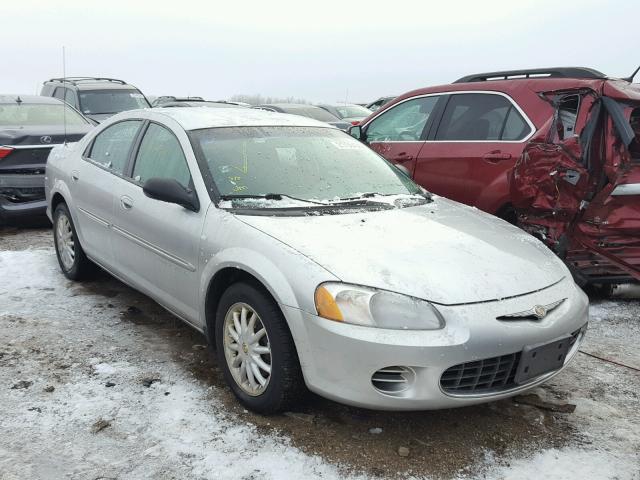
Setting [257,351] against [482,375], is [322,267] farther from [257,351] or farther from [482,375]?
[482,375]

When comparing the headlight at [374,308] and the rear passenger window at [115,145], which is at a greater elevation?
the rear passenger window at [115,145]

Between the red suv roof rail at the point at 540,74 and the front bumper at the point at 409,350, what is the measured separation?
2850mm

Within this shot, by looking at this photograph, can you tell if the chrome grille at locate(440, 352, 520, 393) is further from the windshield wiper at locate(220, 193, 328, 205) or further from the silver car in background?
the windshield wiper at locate(220, 193, 328, 205)

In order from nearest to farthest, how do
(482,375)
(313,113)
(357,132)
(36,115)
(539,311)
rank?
(482,375), (539,311), (357,132), (36,115), (313,113)

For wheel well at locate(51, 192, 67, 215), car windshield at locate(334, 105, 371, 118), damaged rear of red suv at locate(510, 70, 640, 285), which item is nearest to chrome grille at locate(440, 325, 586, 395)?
damaged rear of red suv at locate(510, 70, 640, 285)

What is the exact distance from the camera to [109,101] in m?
12.1

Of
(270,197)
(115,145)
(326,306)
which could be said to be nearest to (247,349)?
(326,306)

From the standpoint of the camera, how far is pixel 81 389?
3223 millimetres

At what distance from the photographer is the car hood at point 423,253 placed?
2.66 meters

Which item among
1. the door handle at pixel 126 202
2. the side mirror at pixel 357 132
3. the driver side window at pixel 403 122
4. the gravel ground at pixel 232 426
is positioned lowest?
the gravel ground at pixel 232 426

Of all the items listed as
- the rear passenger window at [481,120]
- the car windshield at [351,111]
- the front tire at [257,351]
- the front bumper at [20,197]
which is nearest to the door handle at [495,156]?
the rear passenger window at [481,120]

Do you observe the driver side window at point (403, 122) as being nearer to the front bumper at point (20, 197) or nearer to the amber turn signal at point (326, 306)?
the amber turn signal at point (326, 306)

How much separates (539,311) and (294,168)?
5.48 ft

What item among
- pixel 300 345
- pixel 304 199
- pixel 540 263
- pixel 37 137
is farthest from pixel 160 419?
pixel 37 137
